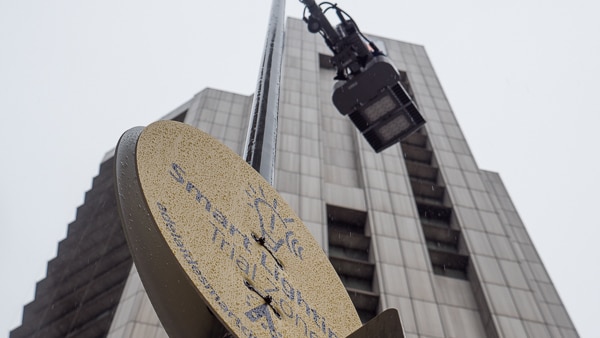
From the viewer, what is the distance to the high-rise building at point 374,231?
18719 mm

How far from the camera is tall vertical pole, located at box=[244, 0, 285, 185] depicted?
311cm

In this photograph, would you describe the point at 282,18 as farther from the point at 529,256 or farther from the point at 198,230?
the point at 529,256

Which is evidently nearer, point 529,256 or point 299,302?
point 299,302

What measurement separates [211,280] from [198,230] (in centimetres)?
23

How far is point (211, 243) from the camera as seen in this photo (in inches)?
86.0

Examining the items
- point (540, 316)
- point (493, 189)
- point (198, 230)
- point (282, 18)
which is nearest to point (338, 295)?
point (198, 230)

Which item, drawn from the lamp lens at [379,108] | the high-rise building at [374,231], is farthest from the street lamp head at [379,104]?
the high-rise building at [374,231]

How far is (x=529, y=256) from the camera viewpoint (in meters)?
27.7

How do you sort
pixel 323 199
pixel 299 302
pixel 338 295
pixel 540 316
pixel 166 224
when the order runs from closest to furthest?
pixel 166 224 → pixel 299 302 → pixel 338 295 → pixel 540 316 → pixel 323 199

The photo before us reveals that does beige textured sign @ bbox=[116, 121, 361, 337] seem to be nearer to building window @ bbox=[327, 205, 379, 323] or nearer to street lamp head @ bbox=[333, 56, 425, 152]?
street lamp head @ bbox=[333, 56, 425, 152]

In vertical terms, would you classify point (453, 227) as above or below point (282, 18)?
below

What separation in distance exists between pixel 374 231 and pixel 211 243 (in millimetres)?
19274

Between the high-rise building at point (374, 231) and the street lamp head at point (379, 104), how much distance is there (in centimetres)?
1152

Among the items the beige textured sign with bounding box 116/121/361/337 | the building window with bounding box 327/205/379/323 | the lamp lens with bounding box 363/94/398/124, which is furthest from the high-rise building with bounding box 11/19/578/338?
the beige textured sign with bounding box 116/121/361/337
